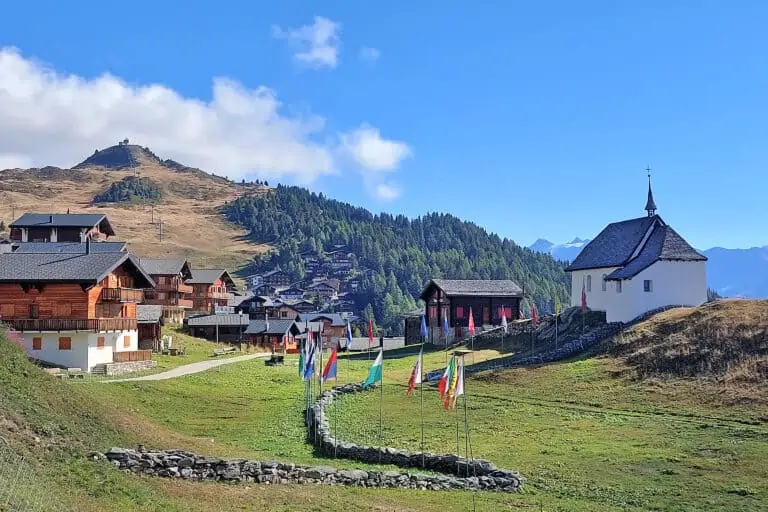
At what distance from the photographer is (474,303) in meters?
92.1

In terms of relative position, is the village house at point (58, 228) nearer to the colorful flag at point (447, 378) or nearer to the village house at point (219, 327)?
the village house at point (219, 327)

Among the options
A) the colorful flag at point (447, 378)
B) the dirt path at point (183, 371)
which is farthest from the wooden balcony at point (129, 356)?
the colorful flag at point (447, 378)

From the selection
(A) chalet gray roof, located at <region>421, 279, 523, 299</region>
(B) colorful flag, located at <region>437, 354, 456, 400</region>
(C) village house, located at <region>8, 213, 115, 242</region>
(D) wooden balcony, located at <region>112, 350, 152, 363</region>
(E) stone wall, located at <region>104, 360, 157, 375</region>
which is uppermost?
(C) village house, located at <region>8, 213, 115, 242</region>

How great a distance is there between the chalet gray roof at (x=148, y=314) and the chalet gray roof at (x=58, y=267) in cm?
1732

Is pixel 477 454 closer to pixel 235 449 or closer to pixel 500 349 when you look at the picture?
pixel 235 449

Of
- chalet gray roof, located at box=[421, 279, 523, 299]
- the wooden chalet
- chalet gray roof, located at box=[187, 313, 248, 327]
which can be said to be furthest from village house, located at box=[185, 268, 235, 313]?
the wooden chalet

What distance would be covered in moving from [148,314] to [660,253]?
172 feet

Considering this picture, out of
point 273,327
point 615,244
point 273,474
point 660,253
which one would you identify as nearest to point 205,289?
point 273,327

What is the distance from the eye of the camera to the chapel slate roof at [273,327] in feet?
351

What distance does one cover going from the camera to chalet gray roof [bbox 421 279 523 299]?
301 feet

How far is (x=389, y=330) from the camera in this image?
190 meters

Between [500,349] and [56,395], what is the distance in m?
50.8

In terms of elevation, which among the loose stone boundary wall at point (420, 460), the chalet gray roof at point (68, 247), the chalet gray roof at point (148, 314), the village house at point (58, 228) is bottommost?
the loose stone boundary wall at point (420, 460)

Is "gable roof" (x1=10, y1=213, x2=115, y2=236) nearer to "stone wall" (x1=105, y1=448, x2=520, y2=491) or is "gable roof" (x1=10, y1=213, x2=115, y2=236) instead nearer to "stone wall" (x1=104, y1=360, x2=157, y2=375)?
"stone wall" (x1=104, y1=360, x2=157, y2=375)
